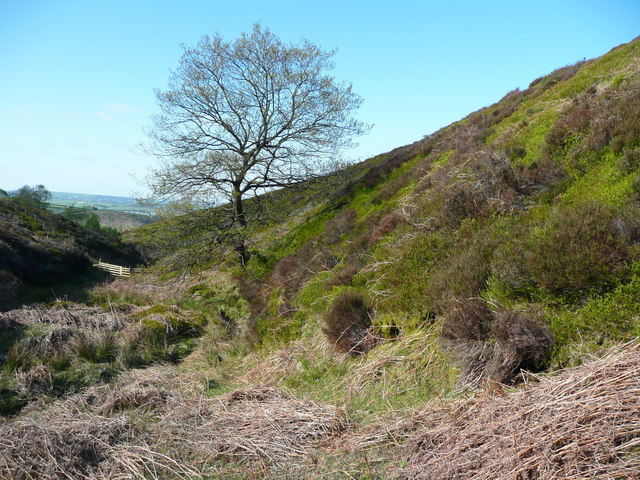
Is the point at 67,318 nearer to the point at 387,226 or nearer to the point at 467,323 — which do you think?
the point at 387,226

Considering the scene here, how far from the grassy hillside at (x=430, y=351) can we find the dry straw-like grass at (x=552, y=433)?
0.05 ft

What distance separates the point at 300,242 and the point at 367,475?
37.8 ft

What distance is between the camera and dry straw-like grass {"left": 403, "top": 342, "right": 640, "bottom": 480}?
2436mm

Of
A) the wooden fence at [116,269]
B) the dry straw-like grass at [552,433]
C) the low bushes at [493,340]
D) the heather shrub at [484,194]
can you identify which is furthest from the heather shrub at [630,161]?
the wooden fence at [116,269]

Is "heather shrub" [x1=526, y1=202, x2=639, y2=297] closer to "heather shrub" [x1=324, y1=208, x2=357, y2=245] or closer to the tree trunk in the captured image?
"heather shrub" [x1=324, y1=208, x2=357, y2=245]

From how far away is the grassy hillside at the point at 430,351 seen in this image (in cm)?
314

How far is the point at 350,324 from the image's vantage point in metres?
6.04

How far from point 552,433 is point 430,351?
2.08m

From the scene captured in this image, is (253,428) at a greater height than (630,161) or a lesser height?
lesser

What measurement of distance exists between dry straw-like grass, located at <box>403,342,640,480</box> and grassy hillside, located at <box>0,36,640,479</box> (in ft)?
0.05

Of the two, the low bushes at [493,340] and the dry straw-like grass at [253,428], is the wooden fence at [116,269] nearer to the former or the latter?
the dry straw-like grass at [253,428]

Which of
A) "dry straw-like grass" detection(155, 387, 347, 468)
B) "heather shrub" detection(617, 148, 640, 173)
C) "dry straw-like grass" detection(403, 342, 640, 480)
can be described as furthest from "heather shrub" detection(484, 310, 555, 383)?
"heather shrub" detection(617, 148, 640, 173)

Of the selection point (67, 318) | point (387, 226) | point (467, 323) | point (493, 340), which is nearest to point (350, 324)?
point (467, 323)

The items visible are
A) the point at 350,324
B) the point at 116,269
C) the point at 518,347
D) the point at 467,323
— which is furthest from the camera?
the point at 116,269
